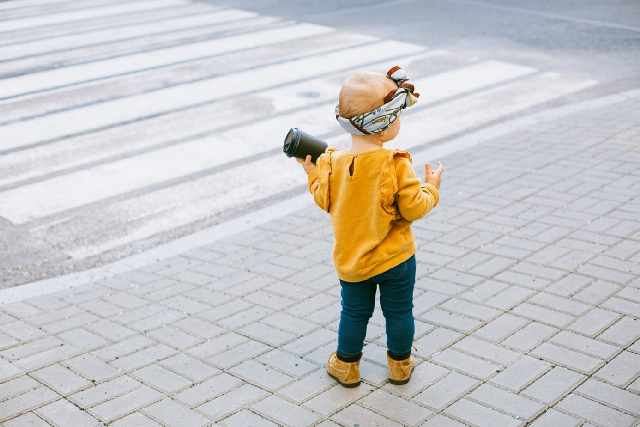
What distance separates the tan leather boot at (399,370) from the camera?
426 centimetres

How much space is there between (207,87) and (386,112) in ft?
27.1

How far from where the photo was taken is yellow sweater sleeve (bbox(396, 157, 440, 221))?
12.6 ft

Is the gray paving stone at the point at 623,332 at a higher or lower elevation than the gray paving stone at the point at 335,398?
higher

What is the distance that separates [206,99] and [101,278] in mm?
5436

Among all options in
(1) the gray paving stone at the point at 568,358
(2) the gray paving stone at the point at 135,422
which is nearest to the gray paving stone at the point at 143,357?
(2) the gray paving stone at the point at 135,422

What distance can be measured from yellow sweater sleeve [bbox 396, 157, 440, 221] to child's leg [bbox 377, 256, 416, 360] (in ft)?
0.96

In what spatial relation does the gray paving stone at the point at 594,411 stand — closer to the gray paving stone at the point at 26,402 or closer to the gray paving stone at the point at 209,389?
the gray paving stone at the point at 209,389

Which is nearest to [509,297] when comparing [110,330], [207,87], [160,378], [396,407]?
[396,407]

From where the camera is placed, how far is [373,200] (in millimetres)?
3865

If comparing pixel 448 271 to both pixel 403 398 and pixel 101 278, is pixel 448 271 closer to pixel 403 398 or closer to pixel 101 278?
pixel 403 398

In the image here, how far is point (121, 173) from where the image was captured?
853cm

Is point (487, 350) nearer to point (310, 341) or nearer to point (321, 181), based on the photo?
point (310, 341)

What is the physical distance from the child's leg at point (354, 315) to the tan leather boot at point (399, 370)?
0.17 m

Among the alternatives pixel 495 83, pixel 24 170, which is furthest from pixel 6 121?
pixel 495 83
